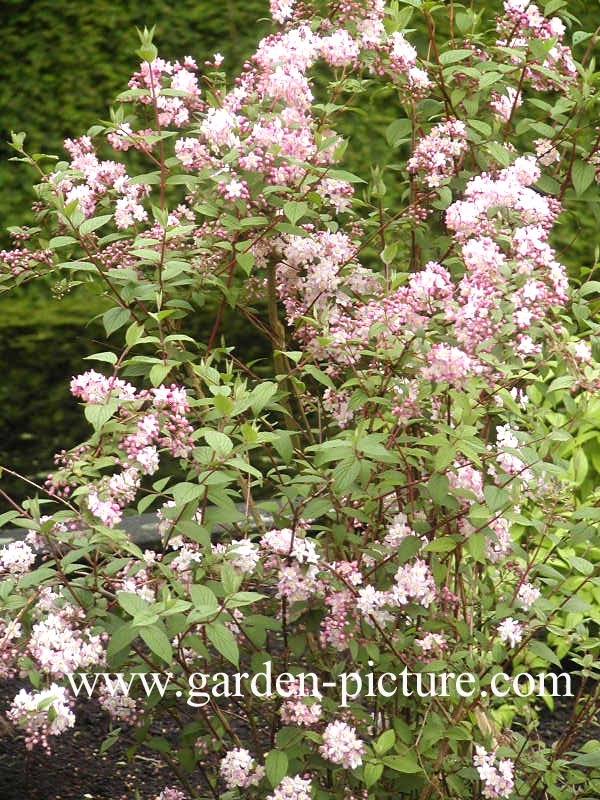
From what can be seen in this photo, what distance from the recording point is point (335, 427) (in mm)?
2564

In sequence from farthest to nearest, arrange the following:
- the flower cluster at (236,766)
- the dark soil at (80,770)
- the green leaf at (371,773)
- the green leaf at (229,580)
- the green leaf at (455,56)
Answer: the dark soil at (80,770), the green leaf at (455,56), the flower cluster at (236,766), the green leaf at (371,773), the green leaf at (229,580)

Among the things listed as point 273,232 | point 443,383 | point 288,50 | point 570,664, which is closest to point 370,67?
point 288,50

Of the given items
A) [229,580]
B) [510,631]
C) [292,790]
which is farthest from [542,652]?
[229,580]

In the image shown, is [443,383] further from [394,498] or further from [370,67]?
[370,67]

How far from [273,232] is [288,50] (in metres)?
0.32

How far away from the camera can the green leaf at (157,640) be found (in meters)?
1.72

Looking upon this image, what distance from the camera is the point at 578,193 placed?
7.46 feet

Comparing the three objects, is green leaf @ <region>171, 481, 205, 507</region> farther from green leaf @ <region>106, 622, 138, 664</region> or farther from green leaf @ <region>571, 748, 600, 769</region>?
green leaf @ <region>571, 748, 600, 769</region>

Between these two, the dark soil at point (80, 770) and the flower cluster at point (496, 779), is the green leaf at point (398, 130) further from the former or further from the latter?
the dark soil at point (80, 770)

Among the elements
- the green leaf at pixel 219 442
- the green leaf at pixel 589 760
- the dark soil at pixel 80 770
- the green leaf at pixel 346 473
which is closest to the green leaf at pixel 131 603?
the green leaf at pixel 219 442

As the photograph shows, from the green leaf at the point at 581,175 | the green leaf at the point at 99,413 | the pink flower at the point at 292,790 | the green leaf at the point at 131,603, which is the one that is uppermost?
the green leaf at the point at 581,175

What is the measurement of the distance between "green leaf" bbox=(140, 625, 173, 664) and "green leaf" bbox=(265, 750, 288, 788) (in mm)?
368

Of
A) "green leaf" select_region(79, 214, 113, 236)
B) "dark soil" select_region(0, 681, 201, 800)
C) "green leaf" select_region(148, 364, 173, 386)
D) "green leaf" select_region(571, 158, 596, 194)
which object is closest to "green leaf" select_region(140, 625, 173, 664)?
"green leaf" select_region(148, 364, 173, 386)

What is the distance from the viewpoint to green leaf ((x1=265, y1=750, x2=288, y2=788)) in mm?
1963
